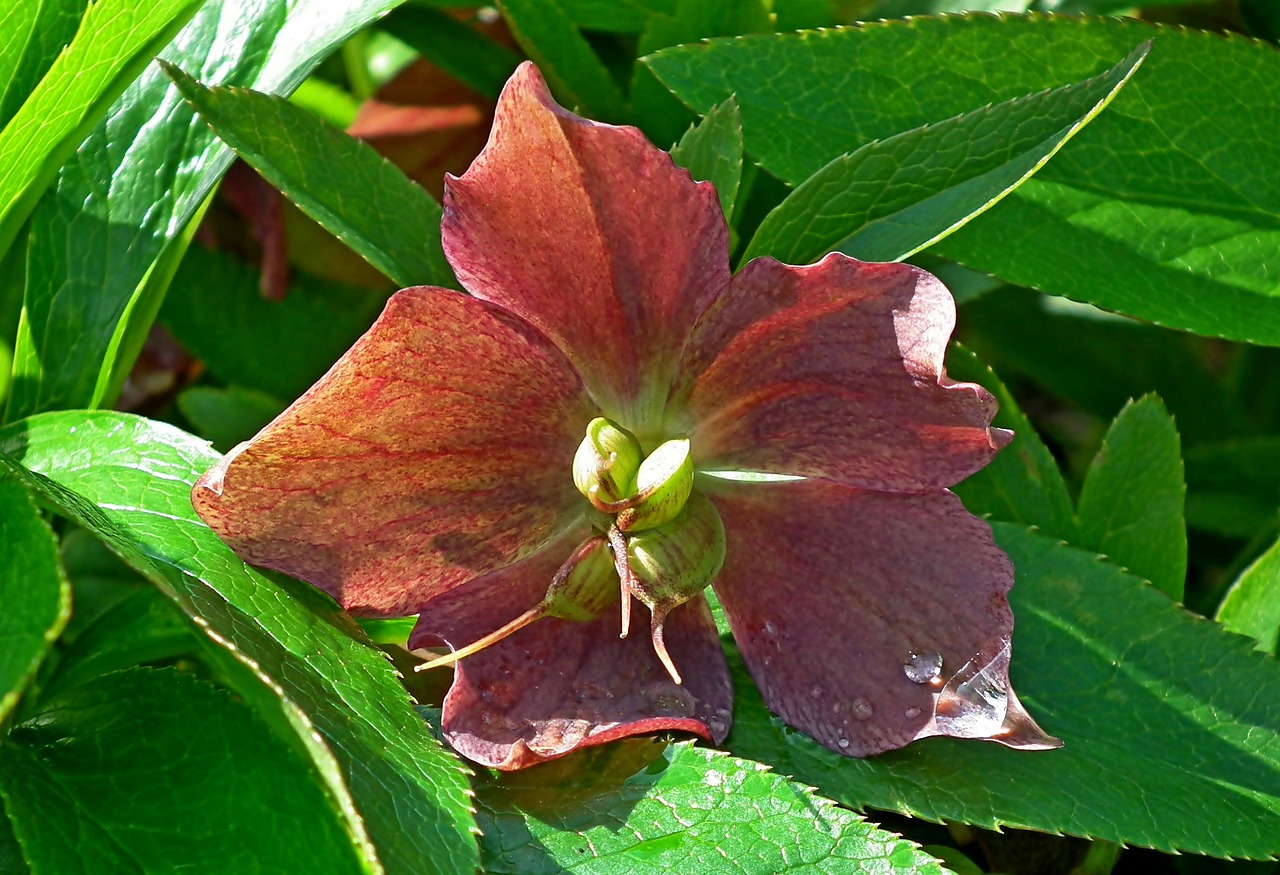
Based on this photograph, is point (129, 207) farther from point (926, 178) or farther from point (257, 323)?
point (926, 178)

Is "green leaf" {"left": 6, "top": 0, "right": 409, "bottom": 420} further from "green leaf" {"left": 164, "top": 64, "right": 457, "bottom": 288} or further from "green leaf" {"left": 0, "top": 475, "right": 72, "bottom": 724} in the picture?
"green leaf" {"left": 0, "top": 475, "right": 72, "bottom": 724}

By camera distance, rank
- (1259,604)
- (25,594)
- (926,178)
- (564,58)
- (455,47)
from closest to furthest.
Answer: (25,594) → (926,178) → (1259,604) → (564,58) → (455,47)

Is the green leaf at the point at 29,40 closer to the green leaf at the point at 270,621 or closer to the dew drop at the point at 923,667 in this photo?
the green leaf at the point at 270,621

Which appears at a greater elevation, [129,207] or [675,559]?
[129,207]

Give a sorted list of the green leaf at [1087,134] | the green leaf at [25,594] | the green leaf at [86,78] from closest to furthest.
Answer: the green leaf at [25,594]
the green leaf at [86,78]
the green leaf at [1087,134]

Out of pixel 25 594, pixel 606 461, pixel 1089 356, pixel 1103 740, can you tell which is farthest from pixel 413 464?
pixel 1089 356

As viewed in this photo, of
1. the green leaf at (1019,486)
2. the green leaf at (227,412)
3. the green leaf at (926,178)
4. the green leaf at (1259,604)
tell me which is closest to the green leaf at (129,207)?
the green leaf at (227,412)
